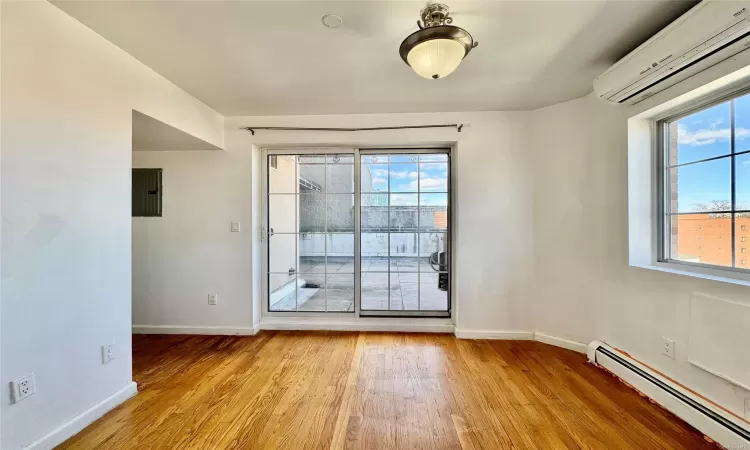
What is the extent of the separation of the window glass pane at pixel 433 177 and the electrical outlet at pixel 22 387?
3.10 metres

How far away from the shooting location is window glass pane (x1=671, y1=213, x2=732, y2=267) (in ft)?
6.10

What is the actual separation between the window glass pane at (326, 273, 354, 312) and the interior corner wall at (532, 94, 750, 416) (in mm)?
1892

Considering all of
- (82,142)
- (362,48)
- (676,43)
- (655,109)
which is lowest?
(82,142)

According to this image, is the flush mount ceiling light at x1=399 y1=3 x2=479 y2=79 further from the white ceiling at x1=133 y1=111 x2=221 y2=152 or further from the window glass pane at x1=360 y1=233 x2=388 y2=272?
the window glass pane at x1=360 y1=233 x2=388 y2=272

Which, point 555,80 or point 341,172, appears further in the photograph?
point 341,172

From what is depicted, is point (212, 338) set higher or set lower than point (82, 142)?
lower

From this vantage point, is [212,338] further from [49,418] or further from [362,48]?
[362,48]

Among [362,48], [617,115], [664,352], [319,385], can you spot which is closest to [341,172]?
[362,48]

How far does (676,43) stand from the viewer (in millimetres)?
1637

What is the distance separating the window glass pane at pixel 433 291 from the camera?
3.48 meters

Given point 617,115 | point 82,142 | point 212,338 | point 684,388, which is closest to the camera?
point 82,142

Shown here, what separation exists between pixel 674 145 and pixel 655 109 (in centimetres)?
33

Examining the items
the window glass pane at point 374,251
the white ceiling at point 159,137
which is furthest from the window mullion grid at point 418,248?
the white ceiling at point 159,137

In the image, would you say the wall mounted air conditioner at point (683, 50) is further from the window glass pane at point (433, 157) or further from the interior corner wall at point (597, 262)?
the window glass pane at point (433, 157)
